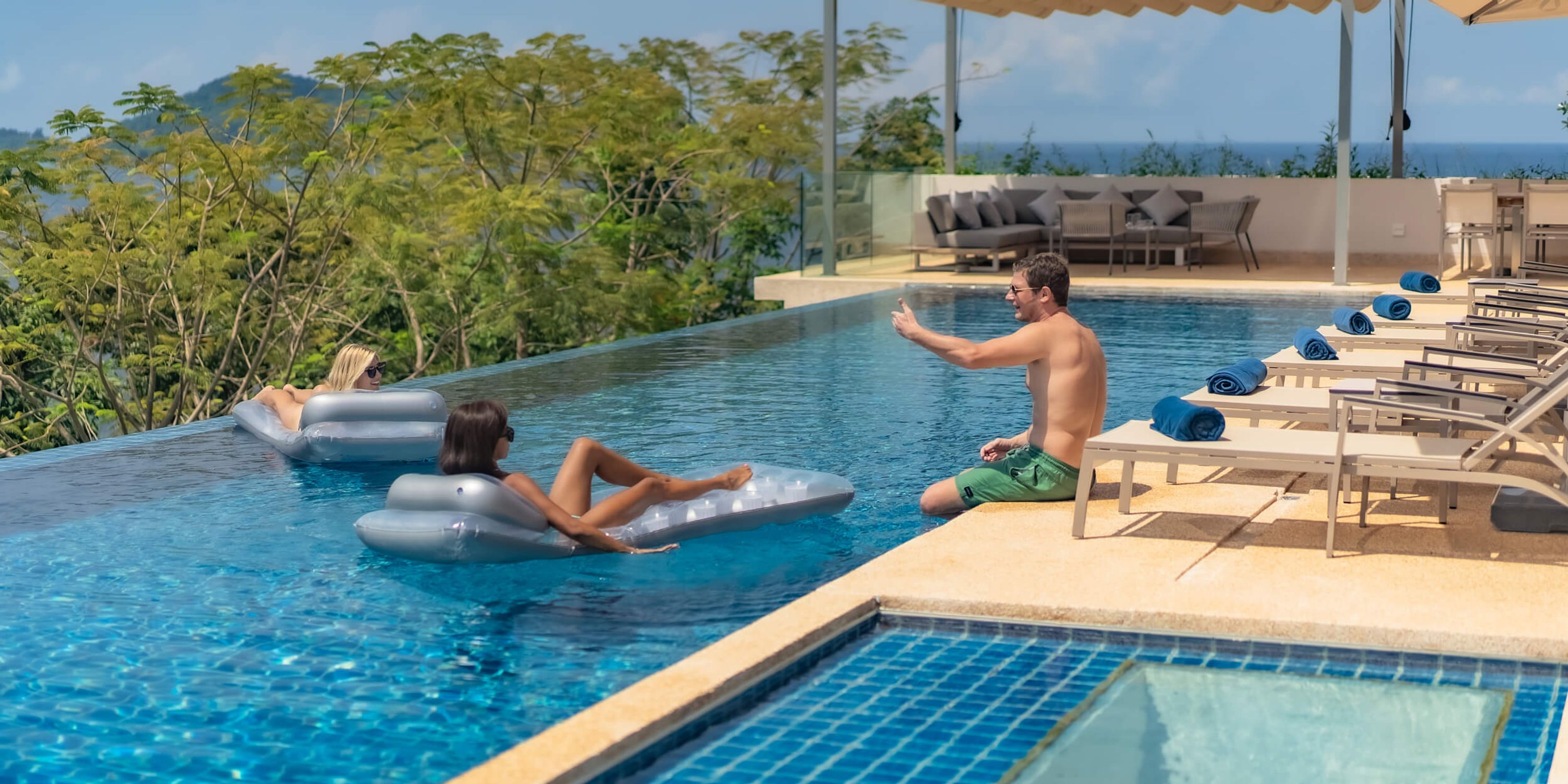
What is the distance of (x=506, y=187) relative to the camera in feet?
66.9

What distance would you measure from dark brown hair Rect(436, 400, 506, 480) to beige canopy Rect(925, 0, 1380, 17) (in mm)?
12200

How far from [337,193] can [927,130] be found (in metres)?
16.2

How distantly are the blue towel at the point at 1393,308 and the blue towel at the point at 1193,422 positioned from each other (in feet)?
Answer: 14.7

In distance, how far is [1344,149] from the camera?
48.5ft

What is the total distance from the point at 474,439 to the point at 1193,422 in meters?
2.47

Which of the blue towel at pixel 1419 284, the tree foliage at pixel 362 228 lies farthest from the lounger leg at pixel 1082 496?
the tree foliage at pixel 362 228

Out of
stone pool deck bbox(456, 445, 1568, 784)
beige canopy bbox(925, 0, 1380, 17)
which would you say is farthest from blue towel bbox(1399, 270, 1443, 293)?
beige canopy bbox(925, 0, 1380, 17)

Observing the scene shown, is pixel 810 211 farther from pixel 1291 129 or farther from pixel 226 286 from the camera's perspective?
pixel 1291 129

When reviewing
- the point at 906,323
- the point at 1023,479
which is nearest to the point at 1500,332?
the point at 1023,479

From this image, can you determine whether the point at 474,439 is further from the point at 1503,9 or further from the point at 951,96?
the point at 951,96

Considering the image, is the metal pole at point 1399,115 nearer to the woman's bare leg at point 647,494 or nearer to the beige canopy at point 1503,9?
the beige canopy at point 1503,9

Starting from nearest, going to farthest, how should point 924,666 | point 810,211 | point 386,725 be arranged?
1. point 386,725
2. point 924,666
3. point 810,211

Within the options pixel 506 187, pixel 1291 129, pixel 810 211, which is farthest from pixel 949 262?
pixel 1291 129

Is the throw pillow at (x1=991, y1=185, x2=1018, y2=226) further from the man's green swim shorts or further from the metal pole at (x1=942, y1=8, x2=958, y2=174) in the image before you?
the man's green swim shorts
